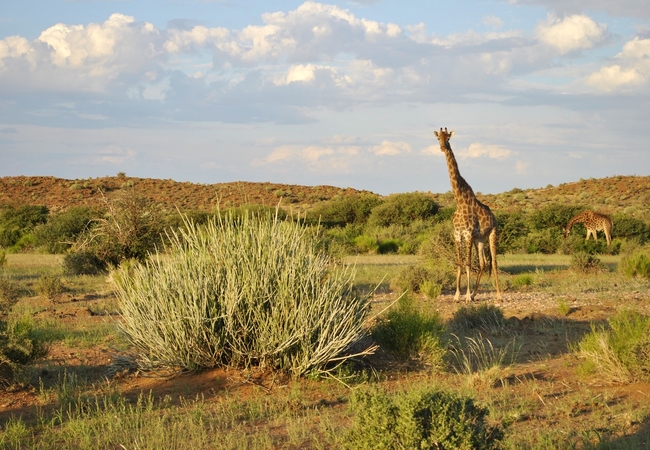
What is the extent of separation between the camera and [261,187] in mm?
64688

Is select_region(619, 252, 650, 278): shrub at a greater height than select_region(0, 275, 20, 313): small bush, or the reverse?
select_region(619, 252, 650, 278): shrub

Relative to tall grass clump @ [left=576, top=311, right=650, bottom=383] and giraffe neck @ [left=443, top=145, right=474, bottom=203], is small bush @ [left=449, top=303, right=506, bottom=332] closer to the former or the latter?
tall grass clump @ [left=576, top=311, right=650, bottom=383]

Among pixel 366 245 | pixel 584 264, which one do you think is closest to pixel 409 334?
pixel 584 264

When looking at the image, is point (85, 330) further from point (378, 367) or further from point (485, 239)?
point (485, 239)

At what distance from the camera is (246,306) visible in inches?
324

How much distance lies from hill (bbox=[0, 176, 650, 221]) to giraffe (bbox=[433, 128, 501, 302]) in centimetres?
3846

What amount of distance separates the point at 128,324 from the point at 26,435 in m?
2.30

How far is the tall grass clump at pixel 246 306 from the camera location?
8008 mm

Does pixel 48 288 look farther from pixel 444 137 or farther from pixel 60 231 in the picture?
pixel 60 231

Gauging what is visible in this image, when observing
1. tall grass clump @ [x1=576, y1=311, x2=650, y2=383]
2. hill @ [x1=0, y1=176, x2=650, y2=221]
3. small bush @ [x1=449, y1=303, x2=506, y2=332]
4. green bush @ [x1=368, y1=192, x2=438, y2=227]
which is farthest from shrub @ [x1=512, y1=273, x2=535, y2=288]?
hill @ [x1=0, y1=176, x2=650, y2=221]

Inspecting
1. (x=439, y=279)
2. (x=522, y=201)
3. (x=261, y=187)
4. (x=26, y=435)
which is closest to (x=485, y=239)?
(x=439, y=279)

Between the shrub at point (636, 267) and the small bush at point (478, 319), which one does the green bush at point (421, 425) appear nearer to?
the small bush at point (478, 319)

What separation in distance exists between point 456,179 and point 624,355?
23.8 feet

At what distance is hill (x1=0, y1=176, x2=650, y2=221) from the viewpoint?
181 feet
